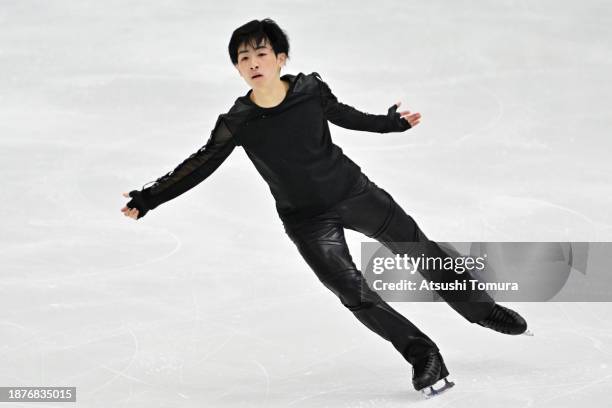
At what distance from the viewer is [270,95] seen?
3.84 meters

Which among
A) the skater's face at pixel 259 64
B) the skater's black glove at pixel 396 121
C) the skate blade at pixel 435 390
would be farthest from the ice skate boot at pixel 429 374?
the skater's face at pixel 259 64

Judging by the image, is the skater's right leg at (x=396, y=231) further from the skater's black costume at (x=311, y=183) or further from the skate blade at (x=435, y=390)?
the skate blade at (x=435, y=390)

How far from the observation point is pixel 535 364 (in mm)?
4148

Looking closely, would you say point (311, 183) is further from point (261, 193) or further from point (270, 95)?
point (261, 193)

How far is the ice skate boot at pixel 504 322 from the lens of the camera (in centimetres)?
431

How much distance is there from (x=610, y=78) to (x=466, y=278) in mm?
4303

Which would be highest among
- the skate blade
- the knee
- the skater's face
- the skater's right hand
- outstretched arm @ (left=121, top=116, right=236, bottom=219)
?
the skater's face

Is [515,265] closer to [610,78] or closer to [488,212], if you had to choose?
[488,212]

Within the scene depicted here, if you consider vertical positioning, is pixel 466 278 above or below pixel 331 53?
below

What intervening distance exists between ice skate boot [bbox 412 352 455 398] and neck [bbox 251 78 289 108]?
1.19 meters

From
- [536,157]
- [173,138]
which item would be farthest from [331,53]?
[536,157]

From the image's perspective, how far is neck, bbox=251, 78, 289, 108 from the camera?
3834 mm

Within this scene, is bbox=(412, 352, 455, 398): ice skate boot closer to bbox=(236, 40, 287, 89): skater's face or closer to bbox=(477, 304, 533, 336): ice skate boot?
bbox=(477, 304, 533, 336): ice skate boot

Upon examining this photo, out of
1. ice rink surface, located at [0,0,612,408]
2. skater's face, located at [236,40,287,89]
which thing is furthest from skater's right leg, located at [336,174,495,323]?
skater's face, located at [236,40,287,89]
